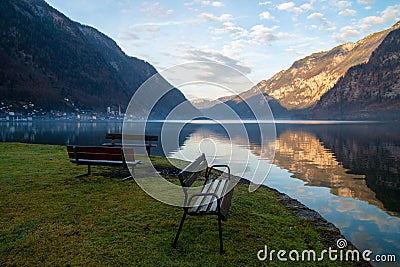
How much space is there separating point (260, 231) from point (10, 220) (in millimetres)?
5804

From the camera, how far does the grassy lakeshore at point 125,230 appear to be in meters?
5.43

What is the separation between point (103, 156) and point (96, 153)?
1.00ft

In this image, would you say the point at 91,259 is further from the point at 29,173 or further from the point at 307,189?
the point at 307,189

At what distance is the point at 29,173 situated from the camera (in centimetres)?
1225

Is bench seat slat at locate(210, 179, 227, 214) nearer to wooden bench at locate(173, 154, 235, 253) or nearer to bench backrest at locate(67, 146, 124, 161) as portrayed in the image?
wooden bench at locate(173, 154, 235, 253)

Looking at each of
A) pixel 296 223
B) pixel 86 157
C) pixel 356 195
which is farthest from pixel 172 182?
pixel 356 195

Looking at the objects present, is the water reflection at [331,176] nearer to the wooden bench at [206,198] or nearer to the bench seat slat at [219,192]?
the bench seat slat at [219,192]

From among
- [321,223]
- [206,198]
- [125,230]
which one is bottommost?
[321,223]

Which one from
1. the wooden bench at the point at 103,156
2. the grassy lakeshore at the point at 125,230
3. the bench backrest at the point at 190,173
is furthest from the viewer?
the wooden bench at the point at 103,156

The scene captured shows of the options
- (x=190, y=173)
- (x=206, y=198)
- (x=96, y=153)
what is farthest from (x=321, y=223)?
(x=96, y=153)

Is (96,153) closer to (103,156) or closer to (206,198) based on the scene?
(103,156)

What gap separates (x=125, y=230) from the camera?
21.5 feet

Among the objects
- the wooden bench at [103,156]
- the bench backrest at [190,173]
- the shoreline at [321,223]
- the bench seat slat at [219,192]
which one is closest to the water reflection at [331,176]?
the shoreline at [321,223]

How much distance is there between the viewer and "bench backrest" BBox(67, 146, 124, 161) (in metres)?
11.0
